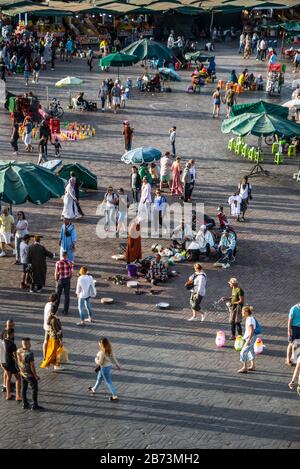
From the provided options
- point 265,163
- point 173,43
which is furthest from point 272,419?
point 173,43

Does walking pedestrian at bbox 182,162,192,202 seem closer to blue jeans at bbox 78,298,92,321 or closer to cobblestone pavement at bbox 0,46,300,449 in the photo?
cobblestone pavement at bbox 0,46,300,449

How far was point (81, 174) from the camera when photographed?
83.3 feet

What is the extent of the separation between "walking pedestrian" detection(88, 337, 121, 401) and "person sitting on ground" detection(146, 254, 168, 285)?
5315mm

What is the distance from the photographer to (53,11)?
5175cm

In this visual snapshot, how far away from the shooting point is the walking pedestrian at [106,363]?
14.1 metres

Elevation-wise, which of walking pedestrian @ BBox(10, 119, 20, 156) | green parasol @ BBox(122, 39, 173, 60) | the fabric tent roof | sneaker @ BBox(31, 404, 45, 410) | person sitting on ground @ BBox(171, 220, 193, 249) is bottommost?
sneaker @ BBox(31, 404, 45, 410)

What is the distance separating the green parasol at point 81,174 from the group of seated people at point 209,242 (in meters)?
4.34

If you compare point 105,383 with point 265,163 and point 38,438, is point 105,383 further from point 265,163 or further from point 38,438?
point 265,163

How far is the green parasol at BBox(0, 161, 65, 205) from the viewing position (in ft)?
63.1

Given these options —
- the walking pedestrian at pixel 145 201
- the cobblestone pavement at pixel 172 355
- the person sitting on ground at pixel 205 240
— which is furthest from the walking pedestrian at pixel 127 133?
the person sitting on ground at pixel 205 240

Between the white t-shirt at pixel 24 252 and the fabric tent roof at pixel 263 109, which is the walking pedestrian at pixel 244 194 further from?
the white t-shirt at pixel 24 252

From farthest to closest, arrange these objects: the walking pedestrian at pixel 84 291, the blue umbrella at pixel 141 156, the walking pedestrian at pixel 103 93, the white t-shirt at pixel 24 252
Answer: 1. the walking pedestrian at pixel 103 93
2. the blue umbrella at pixel 141 156
3. the white t-shirt at pixel 24 252
4. the walking pedestrian at pixel 84 291

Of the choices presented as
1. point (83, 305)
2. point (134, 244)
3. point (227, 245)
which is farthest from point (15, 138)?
point (83, 305)

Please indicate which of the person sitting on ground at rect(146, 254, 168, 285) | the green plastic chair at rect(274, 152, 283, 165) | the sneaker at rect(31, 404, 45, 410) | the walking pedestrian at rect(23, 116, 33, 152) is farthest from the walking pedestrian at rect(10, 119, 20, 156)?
the sneaker at rect(31, 404, 45, 410)
